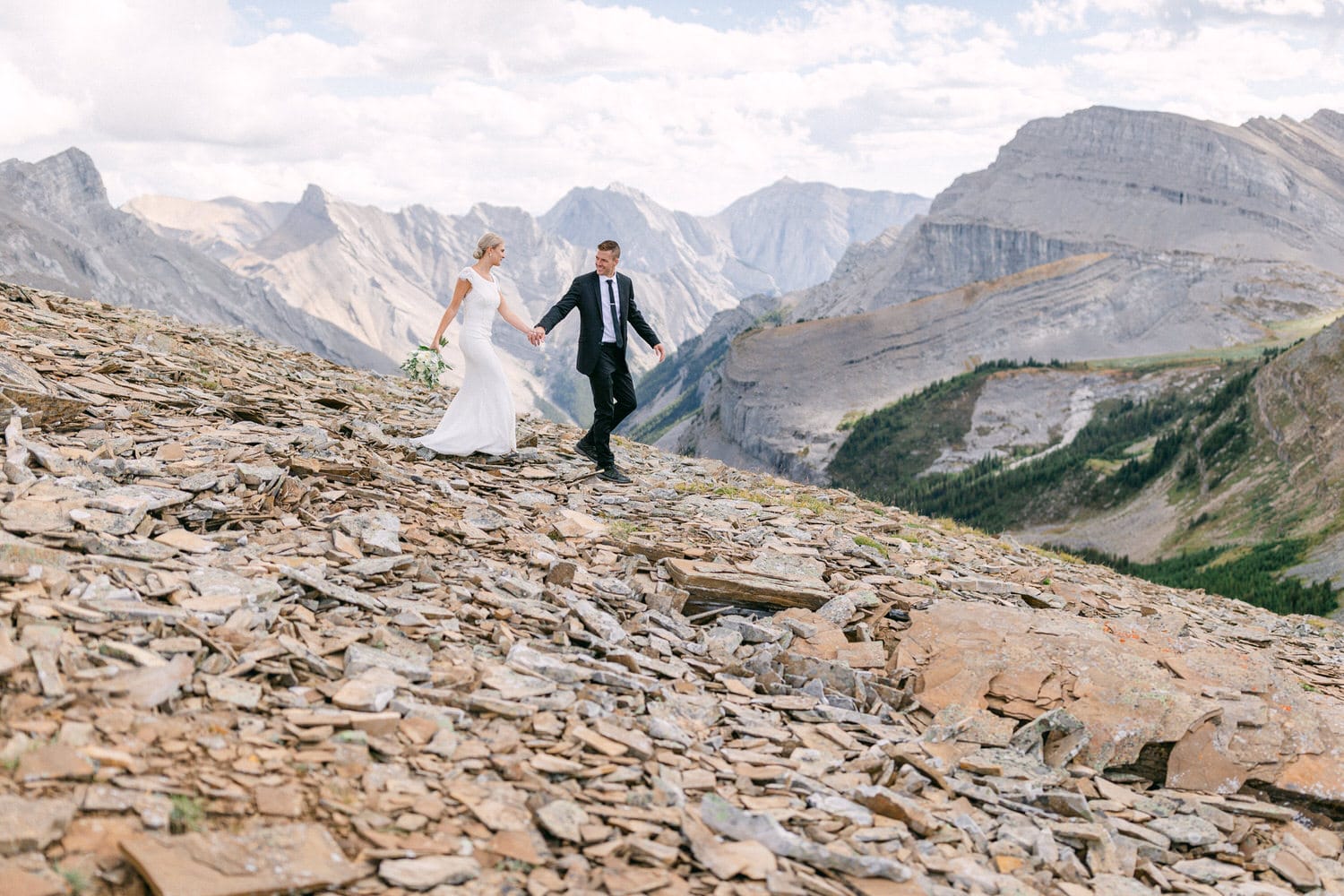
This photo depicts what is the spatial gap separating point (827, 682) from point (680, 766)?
9.65 feet

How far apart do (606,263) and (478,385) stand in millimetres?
3099

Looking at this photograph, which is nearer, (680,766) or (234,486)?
(680,766)

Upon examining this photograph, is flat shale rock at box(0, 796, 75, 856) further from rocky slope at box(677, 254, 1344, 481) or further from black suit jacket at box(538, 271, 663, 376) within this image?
rocky slope at box(677, 254, 1344, 481)

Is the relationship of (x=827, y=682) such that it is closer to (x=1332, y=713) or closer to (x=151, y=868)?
(x=1332, y=713)

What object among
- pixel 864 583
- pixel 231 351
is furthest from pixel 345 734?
pixel 231 351

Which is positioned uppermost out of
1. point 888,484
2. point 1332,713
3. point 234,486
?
point 234,486

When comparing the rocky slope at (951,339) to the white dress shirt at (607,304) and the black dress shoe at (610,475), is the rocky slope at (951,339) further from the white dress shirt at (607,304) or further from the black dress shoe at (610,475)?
the white dress shirt at (607,304)

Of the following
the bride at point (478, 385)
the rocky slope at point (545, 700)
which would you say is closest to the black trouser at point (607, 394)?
the bride at point (478, 385)

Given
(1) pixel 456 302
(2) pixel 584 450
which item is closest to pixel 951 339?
(2) pixel 584 450

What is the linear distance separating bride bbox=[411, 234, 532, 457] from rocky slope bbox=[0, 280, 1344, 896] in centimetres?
117

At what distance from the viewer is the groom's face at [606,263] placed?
50.7 ft

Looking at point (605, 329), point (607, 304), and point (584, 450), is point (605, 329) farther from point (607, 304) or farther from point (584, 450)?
point (584, 450)

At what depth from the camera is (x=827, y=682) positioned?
982cm

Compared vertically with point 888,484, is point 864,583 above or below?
above
